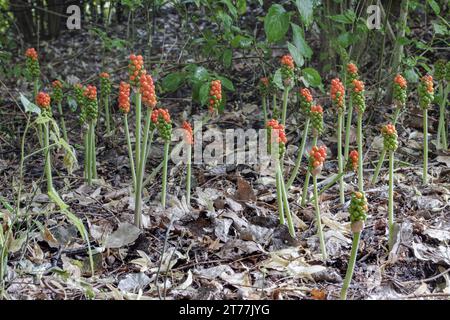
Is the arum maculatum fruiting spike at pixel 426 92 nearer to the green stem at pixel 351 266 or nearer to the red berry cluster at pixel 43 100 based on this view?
the green stem at pixel 351 266

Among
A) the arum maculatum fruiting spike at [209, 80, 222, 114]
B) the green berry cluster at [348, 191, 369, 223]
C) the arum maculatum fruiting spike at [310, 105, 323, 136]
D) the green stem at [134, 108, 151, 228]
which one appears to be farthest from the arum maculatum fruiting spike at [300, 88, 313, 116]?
the green berry cluster at [348, 191, 369, 223]

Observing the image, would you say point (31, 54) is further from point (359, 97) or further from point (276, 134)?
point (359, 97)

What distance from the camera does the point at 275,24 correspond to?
12.4 feet

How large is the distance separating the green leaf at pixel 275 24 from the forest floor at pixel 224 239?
2.93 feet

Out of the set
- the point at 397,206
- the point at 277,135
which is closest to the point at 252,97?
the point at 397,206

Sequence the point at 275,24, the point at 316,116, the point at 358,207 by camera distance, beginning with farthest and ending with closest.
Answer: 1. the point at 275,24
2. the point at 316,116
3. the point at 358,207

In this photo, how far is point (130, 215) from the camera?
3.56 metres

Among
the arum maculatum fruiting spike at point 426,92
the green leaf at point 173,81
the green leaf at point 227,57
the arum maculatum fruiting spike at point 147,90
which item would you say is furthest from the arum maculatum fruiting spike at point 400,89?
the green leaf at point 173,81

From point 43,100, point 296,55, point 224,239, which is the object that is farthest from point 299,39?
point 43,100

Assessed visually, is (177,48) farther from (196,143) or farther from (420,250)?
(420,250)

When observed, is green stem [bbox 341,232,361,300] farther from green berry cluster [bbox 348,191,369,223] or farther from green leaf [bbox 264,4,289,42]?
green leaf [bbox 264,4,289,42]

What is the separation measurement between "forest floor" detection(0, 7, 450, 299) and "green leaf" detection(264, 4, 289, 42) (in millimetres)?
894

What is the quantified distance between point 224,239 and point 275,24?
1.32m
